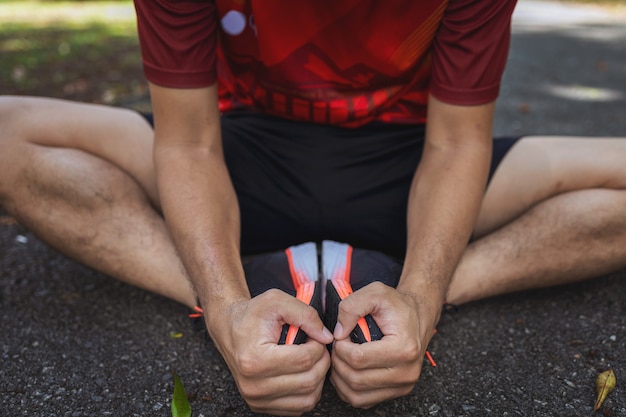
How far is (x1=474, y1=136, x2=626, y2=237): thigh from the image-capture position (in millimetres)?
1830

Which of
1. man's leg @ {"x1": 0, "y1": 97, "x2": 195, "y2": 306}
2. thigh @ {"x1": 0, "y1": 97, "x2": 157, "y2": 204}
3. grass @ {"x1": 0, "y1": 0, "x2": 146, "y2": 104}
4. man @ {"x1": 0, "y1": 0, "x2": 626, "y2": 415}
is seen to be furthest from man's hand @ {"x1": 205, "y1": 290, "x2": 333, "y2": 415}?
grass @ {"x1": 0, "y1": 0, "x2": 146, "y2": 104}

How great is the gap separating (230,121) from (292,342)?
93 cm

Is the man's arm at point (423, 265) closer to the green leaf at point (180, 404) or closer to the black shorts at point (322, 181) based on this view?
the black shorts at point (322, 181)

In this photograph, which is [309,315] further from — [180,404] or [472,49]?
[472,49]

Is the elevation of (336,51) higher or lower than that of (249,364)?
higher

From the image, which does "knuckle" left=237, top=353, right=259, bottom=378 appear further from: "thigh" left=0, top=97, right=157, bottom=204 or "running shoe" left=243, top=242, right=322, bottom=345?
"thigh" left=0, top=97, right=157, bottom=204

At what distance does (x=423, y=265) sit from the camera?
1.45 meters

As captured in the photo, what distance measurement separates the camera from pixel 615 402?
4.62 feet

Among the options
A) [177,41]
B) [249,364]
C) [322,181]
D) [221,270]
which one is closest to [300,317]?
[249,364]

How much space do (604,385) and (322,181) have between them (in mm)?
914

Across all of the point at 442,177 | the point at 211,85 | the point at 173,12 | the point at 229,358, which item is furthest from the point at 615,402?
the point at 173,12

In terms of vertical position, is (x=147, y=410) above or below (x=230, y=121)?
below

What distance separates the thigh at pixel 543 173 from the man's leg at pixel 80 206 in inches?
37.9

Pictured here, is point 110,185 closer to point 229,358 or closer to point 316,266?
point 316,266
